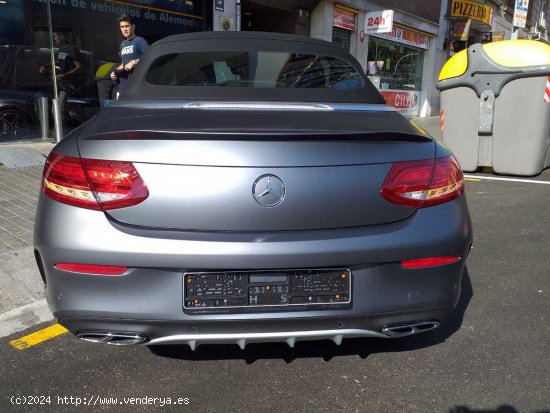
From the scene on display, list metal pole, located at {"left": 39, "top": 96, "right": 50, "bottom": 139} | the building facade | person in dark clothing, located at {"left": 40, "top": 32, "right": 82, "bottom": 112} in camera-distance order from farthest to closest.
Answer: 1. the building facade
2. person in dark clothing, located at {"left": 40, "top": 32, "right": 82, "bottom": 112}
3. metal pole, located at {"left": 39, "top": 96, "right": 50, "bottom": 139}

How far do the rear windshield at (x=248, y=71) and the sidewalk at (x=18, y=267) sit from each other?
169 centimetres

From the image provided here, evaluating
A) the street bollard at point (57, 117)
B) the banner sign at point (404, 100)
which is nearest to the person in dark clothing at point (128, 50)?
the street bollard at point (57, 117)

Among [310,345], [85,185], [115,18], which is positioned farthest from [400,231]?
[115,18]

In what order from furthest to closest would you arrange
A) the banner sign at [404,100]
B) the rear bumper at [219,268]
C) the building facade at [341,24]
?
1. the banner sign at [404,100]
2. the building facade at [341,24]
3. the rear bumper at [219,268]

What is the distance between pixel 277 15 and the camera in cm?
1310

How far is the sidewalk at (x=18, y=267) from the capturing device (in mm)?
3029

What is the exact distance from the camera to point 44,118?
8281mm

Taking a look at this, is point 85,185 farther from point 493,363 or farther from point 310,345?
point 493,363

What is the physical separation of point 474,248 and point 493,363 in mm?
1950

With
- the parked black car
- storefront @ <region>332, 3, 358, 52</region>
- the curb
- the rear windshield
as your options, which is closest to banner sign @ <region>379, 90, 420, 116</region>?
storefront @ <region>332, 3, 358, 52</region>

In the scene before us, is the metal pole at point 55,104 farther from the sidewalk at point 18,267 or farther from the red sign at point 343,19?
the red sign at point 343,19

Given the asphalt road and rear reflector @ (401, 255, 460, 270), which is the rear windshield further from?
the asphalt road

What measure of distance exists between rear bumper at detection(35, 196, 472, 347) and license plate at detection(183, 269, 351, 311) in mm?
35

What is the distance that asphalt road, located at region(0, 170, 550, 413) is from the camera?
221 centimetres
